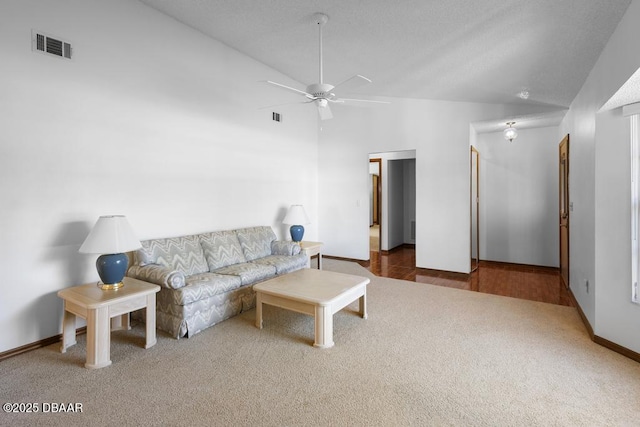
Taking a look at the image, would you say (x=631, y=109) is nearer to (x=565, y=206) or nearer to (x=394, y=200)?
(x=565, y=206)

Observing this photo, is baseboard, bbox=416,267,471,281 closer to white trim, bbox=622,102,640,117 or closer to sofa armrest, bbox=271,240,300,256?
sofa armrest, bbox=271,240,300,256

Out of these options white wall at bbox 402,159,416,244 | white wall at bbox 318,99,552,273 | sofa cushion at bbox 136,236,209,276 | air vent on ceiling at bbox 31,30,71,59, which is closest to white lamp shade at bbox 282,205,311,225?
white wall at bbox 318,99,552,273

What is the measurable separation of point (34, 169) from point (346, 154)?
Answer: 15.1ft

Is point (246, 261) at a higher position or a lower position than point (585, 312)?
higher

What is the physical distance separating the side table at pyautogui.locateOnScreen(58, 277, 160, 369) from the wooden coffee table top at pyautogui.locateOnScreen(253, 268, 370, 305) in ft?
3.07

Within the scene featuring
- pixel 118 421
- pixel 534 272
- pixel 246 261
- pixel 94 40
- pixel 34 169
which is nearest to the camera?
pixel 118 421

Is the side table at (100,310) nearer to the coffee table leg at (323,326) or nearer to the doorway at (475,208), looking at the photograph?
the coffee table leg at (323,326)

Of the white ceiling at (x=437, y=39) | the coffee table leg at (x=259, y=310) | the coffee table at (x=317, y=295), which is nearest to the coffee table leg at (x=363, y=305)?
the coffee table at (x=317, y=295)

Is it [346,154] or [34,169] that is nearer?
[34,169]

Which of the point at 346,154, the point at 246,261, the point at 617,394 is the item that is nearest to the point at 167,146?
the point at 246,261

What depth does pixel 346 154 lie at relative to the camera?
6.14m

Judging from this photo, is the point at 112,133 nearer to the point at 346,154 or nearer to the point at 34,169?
the point at 34,169

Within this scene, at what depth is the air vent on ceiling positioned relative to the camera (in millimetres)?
2648

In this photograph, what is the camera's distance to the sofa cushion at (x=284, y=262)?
3.96m
